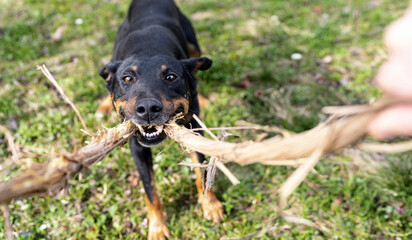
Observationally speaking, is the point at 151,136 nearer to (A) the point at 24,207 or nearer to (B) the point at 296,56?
(A) the point at 24,207

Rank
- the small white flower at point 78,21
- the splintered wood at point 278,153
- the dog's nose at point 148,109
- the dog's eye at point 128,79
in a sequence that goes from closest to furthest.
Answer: the splintered wood at point 278,153 → the dog's nose at point 148,109 → the dog's eye at point 128,79 → the small white flower at point 78,21

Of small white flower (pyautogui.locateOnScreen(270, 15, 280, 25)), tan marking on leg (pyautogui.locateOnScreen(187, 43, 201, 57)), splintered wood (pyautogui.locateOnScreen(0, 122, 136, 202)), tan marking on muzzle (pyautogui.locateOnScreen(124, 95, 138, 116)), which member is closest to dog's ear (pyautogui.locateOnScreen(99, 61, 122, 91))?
tan marking on muzzle (pyautogui.locateOnScreen(124, 95, 138, 116))

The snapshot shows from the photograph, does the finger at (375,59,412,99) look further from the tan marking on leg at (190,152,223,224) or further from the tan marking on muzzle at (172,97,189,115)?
the tan marking on leg at (190,152,223,224)

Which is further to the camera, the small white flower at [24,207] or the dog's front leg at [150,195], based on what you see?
the small white flower at [24,207]

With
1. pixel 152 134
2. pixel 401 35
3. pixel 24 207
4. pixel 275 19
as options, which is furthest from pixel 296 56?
pixel 401 35

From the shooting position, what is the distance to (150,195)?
304cm

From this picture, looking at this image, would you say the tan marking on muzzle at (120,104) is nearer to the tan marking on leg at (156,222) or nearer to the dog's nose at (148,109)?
the dog's nose at (148,109)

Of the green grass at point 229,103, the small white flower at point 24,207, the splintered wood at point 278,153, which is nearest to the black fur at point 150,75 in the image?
the green grass at point 229,103

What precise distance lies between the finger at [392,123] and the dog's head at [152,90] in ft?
4.90

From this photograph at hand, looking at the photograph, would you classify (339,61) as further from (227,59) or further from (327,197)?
(327,197)

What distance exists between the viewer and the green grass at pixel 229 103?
10.3 feet

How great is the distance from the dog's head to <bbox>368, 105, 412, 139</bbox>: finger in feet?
4.90

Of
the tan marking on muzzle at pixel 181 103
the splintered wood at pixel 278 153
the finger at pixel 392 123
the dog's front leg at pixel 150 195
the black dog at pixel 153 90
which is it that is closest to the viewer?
the finger at pixel 392 123

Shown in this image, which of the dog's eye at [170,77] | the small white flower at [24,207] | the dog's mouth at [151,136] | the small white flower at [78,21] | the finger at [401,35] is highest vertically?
the finger at [401,35]
